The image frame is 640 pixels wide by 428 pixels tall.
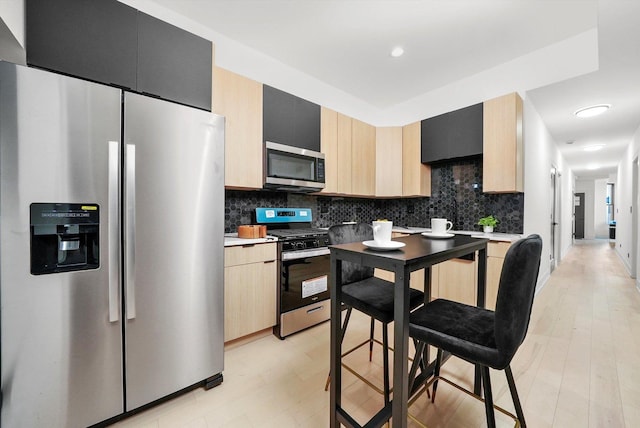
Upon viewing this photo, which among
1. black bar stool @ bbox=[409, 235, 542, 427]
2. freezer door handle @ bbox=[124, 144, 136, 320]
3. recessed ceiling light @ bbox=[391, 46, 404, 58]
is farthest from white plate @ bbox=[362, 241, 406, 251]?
recessed ceiling light @ bbox=[391, 46, 404, 58]

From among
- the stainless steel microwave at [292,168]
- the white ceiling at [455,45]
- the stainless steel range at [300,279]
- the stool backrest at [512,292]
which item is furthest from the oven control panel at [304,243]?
the white ceiling at [455,45]

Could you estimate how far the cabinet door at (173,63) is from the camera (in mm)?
1676

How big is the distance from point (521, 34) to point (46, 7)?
A: 3.67 m

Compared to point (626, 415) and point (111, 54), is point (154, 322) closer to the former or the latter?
point (111, 54)

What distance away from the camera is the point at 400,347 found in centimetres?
95

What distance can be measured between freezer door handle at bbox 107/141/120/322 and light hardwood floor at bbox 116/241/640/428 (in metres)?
0.72

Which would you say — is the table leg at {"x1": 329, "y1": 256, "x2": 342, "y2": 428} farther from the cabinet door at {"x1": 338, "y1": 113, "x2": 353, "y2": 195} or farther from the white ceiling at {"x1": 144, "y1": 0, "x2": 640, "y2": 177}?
the white ceiling at {"x1": 144, "y1": 0, "x2": 640, "y2": 177}

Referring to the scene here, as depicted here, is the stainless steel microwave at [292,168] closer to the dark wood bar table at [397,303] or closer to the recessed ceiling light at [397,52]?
the recessed ceiling light at [397,52]

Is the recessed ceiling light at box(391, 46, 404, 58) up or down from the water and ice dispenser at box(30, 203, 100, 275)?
up

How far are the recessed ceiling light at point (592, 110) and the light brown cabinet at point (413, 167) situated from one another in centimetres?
200

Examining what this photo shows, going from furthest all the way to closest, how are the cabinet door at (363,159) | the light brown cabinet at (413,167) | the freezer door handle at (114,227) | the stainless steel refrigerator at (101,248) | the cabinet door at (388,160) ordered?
1. the cabinet door at (388,160)
2. the light brown cabinet at (413,167)
3. the cabinet door at (363,159)
4. the freezer door handle at (114,227)
5. the stainless steel refrigerator at (101,248)

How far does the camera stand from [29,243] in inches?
43.3

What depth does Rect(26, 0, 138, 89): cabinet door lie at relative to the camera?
4.51ft

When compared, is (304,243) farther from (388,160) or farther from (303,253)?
(388,160)
